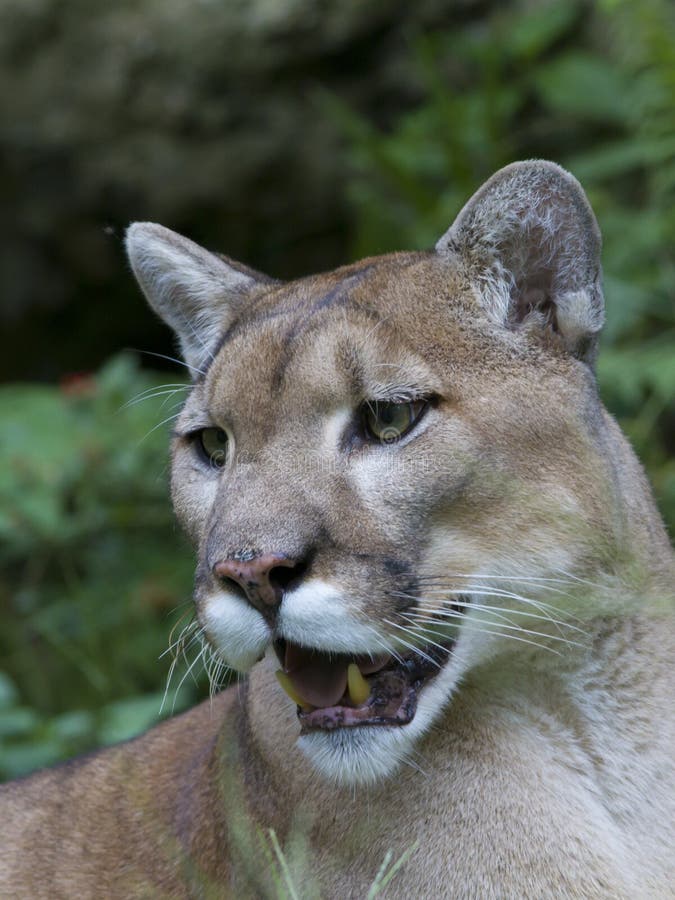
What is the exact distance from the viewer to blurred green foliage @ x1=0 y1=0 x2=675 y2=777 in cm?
546

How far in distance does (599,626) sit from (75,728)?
2424 mm

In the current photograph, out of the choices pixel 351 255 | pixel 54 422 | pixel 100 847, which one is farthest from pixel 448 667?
pixel 351 255

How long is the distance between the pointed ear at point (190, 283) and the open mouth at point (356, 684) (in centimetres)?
110

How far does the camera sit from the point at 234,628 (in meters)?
2.60

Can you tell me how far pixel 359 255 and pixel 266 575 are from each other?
189 inches

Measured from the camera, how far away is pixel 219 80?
7.38 meters

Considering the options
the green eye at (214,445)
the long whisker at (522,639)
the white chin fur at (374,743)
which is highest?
the green eye at (214,445)

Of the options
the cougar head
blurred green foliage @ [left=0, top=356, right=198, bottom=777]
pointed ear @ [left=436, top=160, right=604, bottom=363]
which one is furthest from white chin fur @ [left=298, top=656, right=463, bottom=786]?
blurred green foliage @ [left=0, top=356, right=198, bottom=777]

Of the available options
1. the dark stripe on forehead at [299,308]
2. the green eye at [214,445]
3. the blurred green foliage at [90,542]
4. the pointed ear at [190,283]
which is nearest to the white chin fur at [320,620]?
the green eye at [214,445]

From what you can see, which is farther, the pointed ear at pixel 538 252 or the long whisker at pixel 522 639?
the pointed ear at pixel 538 252

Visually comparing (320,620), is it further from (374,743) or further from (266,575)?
(374,743)

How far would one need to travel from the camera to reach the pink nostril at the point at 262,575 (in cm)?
249

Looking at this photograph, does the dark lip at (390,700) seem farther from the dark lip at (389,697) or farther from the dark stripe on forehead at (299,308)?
the dark stripe on forehead at (299,308)

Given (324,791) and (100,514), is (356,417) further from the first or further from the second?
(100,514)
